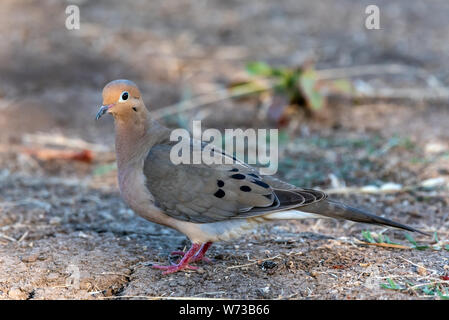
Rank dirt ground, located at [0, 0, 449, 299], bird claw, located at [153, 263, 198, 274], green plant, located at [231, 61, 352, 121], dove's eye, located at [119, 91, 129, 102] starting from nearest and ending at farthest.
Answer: dirt ground, located at [0, 0, 449, 299] → bird claw, located at [153, 263, 198, 274] → dove's eye, located at [119, 91, 129, 102] → green plant, located at [231, 61, 352, 121]

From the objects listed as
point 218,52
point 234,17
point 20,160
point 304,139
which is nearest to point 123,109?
point 20,160

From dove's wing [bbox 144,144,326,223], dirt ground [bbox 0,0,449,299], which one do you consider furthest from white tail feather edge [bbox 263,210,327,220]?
dirt ground [bbox 0,0,449,299]

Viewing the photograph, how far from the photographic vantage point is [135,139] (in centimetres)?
414

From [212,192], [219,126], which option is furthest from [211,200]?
[219,126]

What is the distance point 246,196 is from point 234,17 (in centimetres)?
703

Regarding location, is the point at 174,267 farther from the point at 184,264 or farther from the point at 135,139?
the point at 135,139

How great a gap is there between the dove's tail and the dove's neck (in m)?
0.93

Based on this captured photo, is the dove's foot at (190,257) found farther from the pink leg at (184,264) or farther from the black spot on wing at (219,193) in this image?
the black spot on wing at (219,193)

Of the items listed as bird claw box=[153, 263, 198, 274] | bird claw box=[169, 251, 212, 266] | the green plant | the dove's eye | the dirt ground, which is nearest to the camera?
the dirt ground

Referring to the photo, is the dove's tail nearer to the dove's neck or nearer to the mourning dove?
the mourning dove

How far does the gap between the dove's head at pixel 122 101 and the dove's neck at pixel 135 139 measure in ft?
0.16

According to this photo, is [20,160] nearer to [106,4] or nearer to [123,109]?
[123,109]

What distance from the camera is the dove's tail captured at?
3688mm

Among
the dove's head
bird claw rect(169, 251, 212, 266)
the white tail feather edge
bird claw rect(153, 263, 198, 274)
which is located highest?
the dove's head
